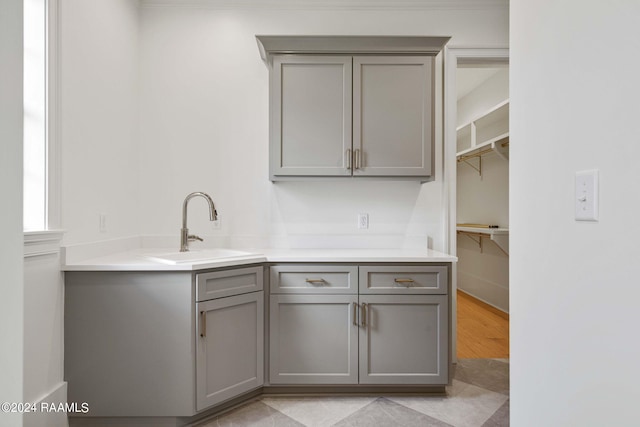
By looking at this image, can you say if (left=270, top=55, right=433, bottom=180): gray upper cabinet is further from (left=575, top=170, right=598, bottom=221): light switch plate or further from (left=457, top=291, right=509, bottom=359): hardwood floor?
(left=457, top=291, right=509, bottom=359): hardwood floor

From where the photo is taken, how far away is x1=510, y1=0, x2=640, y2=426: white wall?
2.10 feet

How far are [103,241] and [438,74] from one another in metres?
2.59

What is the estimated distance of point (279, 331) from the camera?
6.59 ft

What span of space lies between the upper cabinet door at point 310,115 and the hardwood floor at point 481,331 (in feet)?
6.17

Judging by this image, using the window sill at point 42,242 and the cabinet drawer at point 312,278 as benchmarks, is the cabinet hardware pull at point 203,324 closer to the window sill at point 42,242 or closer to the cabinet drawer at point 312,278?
the cabinet drawer at point 312,278

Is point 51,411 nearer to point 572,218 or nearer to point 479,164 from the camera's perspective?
point 572,218

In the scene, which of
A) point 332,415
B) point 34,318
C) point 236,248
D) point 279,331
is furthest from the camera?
point 236,248

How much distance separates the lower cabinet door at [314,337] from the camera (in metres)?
2.01

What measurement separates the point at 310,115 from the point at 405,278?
1.21m

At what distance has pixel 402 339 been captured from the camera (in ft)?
6.60

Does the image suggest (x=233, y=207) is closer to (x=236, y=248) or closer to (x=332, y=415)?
(x=236, y=248)

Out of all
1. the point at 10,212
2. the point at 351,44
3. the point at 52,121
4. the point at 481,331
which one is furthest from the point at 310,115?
the point at 481,331

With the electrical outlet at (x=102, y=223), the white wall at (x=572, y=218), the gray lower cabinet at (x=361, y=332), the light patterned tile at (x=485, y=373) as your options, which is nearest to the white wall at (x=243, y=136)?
the electrical outlet at (x=102, y=223)

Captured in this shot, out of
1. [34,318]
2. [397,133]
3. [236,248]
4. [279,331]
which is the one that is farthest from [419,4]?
[34,318]
